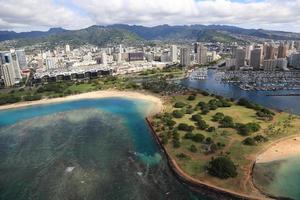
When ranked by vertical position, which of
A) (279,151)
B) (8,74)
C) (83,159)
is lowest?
(83,159)

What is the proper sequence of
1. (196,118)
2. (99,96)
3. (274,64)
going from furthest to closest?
(274,64)
(99,96)
(196,118)

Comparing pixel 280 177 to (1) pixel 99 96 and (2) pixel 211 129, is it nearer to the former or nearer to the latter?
(2) pixel 211 129

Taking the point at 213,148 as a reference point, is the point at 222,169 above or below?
above

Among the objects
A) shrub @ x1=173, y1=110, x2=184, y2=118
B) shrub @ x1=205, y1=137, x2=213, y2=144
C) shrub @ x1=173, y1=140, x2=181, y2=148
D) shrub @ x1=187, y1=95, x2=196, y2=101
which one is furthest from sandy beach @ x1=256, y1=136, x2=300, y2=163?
shrub @ x1=187, y1=95, x2=196, y2=101

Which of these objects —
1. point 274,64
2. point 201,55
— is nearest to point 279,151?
point 274,64

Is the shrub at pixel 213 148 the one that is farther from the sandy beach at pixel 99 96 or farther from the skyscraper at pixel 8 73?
the skyscraper at pixel 8 73

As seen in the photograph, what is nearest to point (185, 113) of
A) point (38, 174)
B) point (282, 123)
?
point (282, 123)

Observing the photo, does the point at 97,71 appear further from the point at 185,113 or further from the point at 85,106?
the point at 185,113

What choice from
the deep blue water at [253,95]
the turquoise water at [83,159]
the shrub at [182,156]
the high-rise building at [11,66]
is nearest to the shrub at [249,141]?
the shrub at [182,156]
